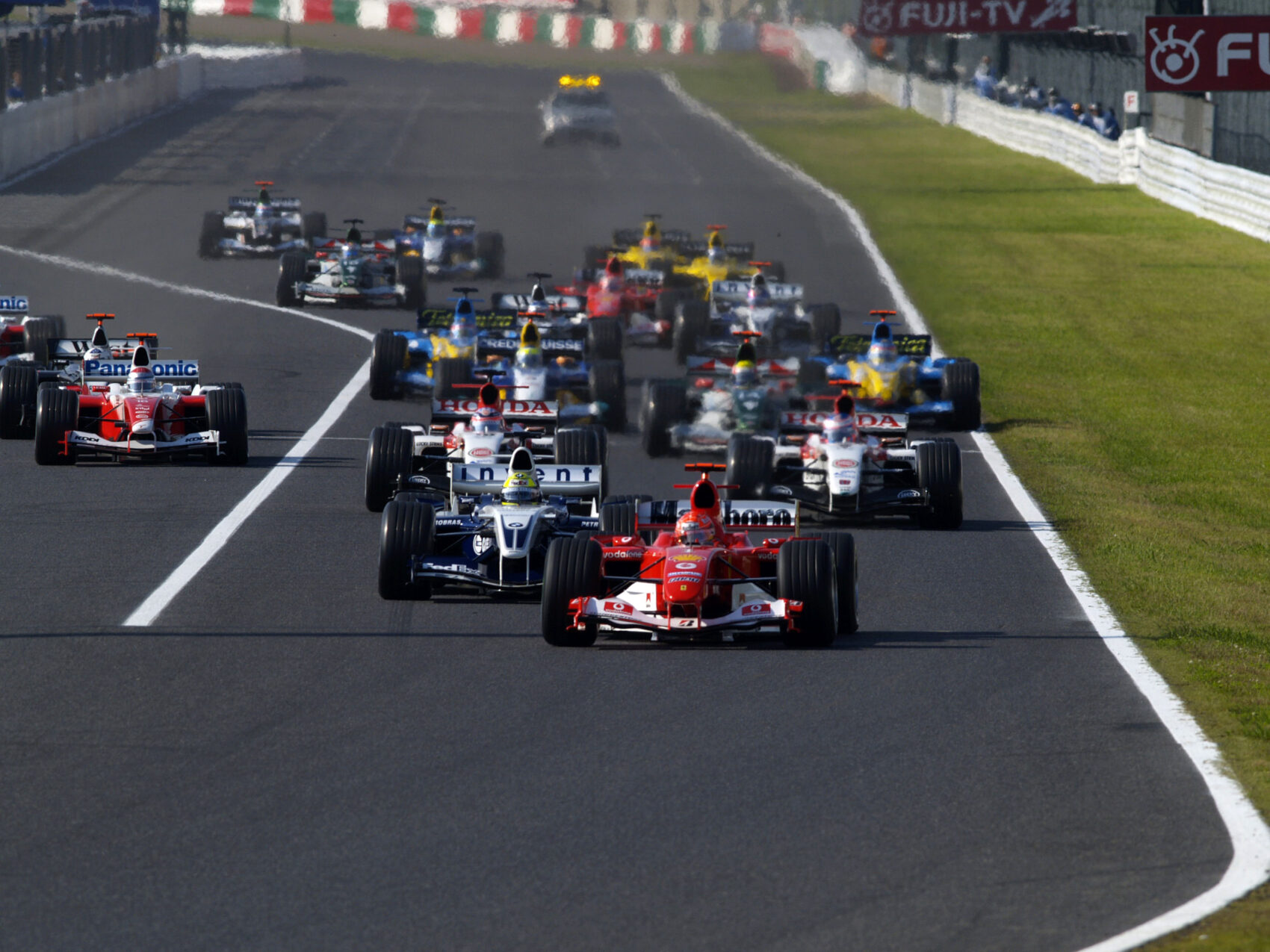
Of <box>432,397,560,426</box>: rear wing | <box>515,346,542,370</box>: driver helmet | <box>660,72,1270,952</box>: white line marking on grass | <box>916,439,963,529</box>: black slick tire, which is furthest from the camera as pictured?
<box>515,346,542,370</box>: driver helmet

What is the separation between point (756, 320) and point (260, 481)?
10.3 metres

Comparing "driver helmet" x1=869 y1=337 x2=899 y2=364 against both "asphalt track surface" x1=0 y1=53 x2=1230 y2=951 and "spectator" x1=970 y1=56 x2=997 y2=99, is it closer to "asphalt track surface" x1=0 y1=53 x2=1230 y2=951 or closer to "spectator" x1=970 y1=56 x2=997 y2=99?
"asphalt track surface" x1=0 y1=53 x2=1230 y2=951

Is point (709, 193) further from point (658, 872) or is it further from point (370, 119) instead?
point (658, 872)

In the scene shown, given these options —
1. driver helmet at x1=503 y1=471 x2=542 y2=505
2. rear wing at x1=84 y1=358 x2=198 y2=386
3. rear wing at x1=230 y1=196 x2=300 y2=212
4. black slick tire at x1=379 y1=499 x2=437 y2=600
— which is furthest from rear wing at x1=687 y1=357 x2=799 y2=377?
rear wing at x1=230 y1=196 x2=300 y2=212

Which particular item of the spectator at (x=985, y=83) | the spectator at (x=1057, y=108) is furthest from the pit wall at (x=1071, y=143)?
the spectator at (x=1057, y=108)

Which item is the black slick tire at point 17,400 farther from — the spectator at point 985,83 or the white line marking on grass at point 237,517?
the spectator at point 985,83

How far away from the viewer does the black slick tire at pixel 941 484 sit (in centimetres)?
1884

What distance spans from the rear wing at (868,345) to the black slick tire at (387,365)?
4906 mm

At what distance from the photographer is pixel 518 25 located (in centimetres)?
11094

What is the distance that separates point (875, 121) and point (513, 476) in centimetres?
6285

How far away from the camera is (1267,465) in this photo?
77.7 ft

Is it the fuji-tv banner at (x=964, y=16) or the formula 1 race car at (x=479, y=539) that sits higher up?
the fuji-tv banner at (x=964, y=16)

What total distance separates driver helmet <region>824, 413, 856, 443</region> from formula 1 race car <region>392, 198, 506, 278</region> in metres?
19.3

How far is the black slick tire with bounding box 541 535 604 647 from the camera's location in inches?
564
